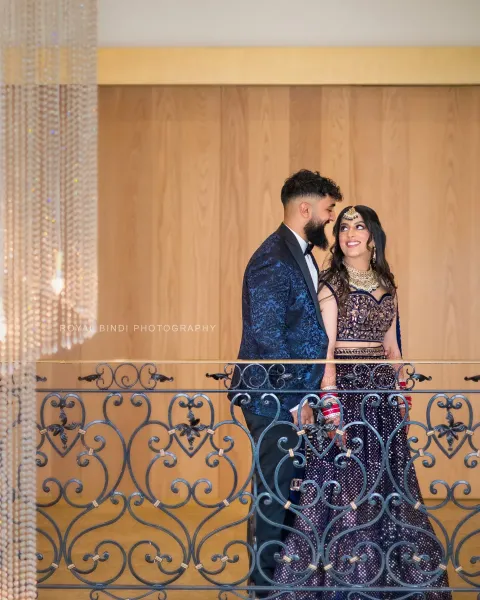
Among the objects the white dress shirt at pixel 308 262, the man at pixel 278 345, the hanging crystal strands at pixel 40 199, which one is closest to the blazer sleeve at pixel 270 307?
the man at pixel 278 345

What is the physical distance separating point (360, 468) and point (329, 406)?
31cm

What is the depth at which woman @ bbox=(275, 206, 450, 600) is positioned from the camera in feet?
10.1

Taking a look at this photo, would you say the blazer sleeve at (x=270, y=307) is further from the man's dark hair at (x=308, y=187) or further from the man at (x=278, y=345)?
the man's dark hair at (x=308, y=187)

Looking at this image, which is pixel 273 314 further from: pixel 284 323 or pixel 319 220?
pixel 319 220

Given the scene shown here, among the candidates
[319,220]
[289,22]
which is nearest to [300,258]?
[319,220]

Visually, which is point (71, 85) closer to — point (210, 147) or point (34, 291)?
point (34, 291)

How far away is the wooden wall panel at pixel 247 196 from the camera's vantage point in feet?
16.8

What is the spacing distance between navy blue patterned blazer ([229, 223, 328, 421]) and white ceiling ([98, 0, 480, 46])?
2096 millimetres

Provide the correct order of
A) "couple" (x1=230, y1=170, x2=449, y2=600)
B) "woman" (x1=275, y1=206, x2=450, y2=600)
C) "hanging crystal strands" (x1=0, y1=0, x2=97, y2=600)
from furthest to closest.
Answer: "couple" (x1=230, y1=170, x2=449, y2=600), "woman" (x1=275, y1=206, x2=450, y2=600), "hanging crystal strands" (x1=0, y1=0, x2=97, y2=600)

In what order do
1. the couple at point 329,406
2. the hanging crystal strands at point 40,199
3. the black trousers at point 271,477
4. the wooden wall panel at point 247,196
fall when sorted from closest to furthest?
the hanging crystal strands at point 40,199 < the couple at point 329,406 < the black trousers at point 271,477 < the wooden wall panel at point 247,196

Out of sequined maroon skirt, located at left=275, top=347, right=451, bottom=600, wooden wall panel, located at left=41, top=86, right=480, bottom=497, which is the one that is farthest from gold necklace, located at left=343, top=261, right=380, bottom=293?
wooden wall panel, located at left=41, top=86, right=480, bottom=497

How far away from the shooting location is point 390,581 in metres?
3.25

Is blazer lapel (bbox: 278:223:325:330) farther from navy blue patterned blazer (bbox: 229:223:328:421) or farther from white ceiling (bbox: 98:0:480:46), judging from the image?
white ceiling (bbox: 98:0:480:46)

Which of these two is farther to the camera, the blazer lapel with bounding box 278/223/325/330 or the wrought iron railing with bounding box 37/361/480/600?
the blazer lapel with bounding box 278/223/325/330
